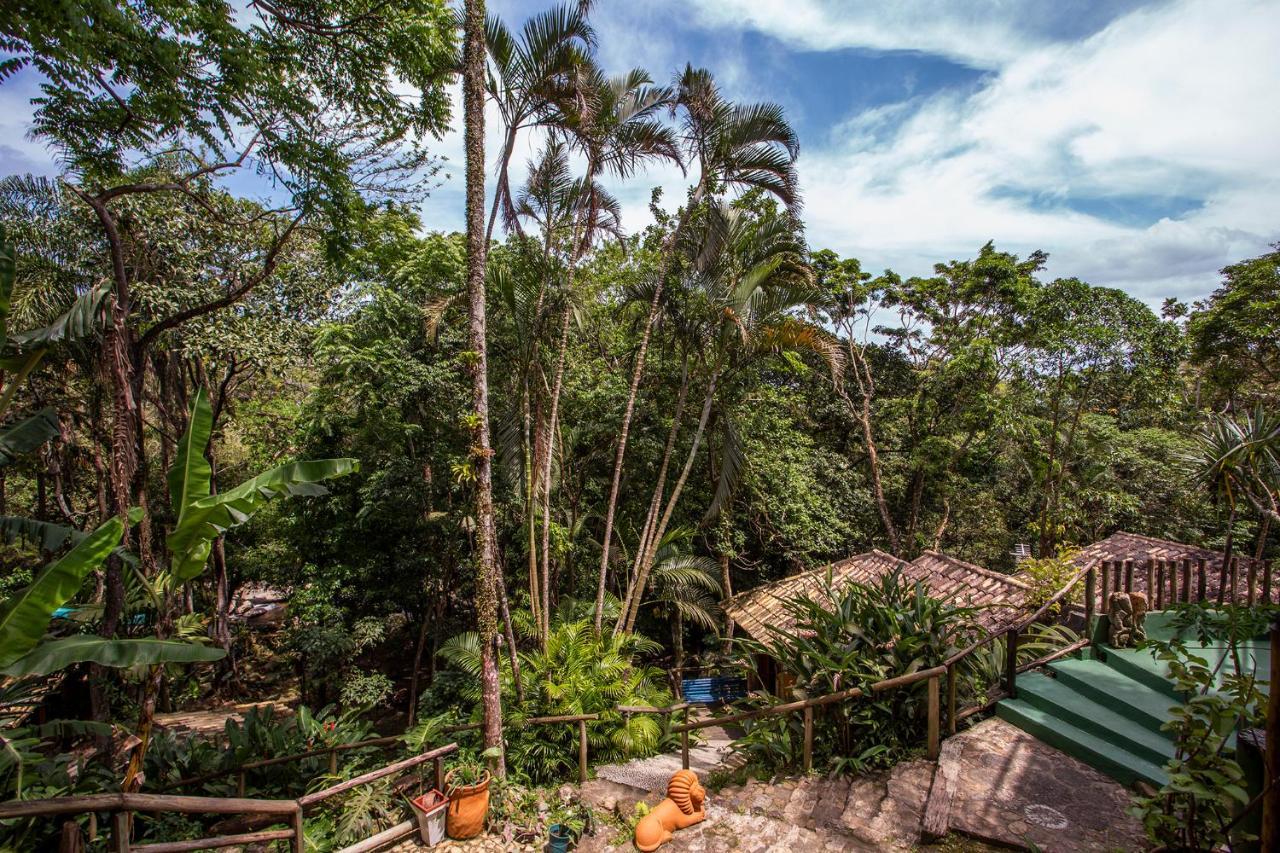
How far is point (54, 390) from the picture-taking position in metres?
10.9

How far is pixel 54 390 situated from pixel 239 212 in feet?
16.9

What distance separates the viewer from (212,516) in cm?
371

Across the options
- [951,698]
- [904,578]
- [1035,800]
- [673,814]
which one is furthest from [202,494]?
[904,578]

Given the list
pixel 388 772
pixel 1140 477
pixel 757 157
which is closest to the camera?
pixel 388 772

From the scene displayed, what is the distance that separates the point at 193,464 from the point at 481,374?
257 centimetres

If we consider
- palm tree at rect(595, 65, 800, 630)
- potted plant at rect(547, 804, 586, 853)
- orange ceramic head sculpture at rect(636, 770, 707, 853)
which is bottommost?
potted plant at rect(547, 804, 586, 853)

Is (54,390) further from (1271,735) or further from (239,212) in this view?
(1271,735)

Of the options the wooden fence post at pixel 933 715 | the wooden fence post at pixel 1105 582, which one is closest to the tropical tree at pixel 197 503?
the wooden fence post at pixel 933 715

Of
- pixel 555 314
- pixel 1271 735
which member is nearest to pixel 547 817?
pixel 1271 735

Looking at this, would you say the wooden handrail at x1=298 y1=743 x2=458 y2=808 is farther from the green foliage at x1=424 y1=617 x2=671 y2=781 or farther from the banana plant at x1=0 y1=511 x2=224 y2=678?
the banana plant at x1=0 y1=511 x2=224 y2=678

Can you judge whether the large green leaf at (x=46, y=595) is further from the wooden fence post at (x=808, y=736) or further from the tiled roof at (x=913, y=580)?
the tiled roof at (x=913, y=580)

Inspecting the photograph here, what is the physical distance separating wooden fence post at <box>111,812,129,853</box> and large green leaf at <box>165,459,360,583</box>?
51.9 inches

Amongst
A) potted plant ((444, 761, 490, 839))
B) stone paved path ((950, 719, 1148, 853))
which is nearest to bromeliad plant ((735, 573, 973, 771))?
stone paved path ((950, 719, 1148, 853))

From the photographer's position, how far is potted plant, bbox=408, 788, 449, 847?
4.99 m
